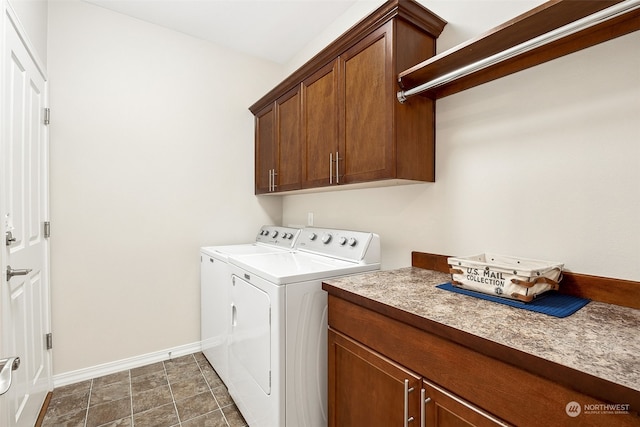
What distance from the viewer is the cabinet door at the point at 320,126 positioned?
72.3 inches

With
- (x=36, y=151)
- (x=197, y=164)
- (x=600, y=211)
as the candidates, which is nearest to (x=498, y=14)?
(x=600, y=211)

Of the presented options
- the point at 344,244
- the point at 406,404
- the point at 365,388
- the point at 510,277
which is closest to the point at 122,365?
the point at 344,244

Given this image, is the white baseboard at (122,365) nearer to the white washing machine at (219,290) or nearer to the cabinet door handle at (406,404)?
the white washing machine at (219,290)

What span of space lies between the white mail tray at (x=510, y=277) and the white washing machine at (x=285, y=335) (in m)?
0.58

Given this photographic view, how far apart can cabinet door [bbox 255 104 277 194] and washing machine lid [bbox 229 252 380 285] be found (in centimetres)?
90

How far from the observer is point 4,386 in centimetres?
73

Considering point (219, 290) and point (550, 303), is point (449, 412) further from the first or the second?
point (219, 290)

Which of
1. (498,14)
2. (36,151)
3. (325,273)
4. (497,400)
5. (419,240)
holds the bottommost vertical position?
(497,400)

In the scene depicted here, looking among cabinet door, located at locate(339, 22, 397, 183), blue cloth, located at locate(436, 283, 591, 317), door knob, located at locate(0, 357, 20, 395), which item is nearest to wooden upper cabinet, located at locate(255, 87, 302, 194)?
cabinet door, located at locate(339, 22, 397, 183)

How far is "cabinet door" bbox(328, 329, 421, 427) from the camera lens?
1009mm

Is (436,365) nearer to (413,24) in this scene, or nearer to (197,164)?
(413,24)

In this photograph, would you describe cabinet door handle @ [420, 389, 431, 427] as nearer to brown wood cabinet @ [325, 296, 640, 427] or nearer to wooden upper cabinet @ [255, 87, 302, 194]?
brown wood cabinet @ [325, 296, 640, 427]

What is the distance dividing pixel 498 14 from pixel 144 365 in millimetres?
3215

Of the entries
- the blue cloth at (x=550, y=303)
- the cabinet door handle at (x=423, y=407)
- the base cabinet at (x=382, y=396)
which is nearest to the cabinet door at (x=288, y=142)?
the base cabinet at (x=382, y=396)
